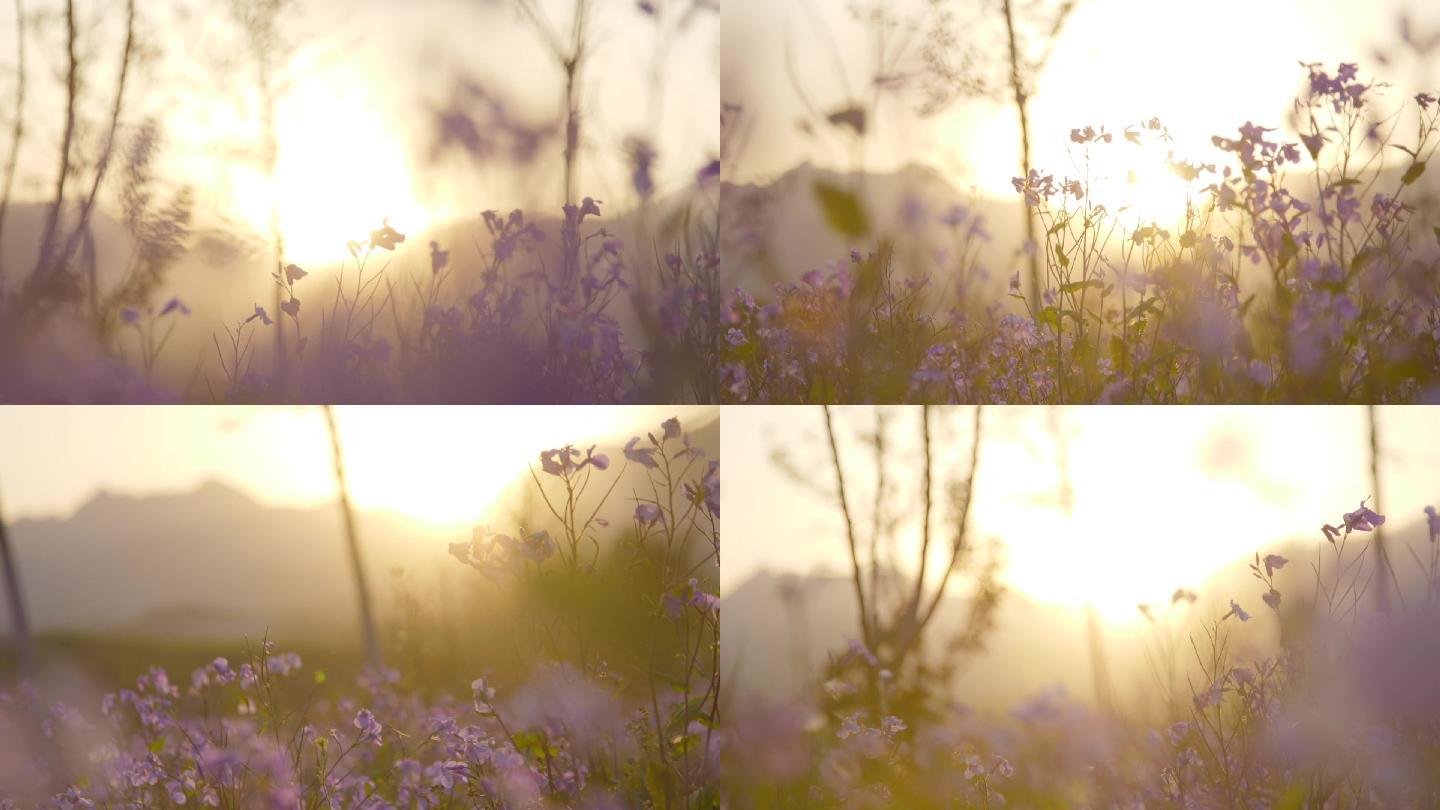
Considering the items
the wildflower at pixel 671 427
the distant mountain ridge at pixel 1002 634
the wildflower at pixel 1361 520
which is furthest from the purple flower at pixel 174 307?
the wildflower at pixel 1361 520

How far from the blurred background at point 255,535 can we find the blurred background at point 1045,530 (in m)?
0.34

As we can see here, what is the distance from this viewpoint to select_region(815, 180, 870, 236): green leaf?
70.2 inches

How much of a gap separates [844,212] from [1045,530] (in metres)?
0.59

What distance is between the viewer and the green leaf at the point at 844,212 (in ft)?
5.85

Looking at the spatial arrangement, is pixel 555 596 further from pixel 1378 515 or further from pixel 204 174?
pixel 1378 515

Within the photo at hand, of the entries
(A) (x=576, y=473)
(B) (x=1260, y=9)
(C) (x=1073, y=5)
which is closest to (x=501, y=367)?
(A) (x=576, y=473)

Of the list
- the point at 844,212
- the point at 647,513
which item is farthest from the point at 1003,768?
the point at 844,212

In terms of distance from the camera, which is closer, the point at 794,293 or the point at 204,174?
the point at 204,174

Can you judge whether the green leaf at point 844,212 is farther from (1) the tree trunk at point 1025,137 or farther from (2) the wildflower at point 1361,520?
(2) the wildflower at point 1361,520

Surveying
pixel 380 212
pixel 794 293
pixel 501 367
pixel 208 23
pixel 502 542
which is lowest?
pixel 502 542

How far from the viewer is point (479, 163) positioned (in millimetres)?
1747

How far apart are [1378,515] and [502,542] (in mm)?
1380

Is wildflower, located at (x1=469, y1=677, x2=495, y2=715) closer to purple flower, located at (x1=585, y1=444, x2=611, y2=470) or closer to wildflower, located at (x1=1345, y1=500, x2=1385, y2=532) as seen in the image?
purple flower, located at (x1=585, y1=444, x2=611, y2=470)

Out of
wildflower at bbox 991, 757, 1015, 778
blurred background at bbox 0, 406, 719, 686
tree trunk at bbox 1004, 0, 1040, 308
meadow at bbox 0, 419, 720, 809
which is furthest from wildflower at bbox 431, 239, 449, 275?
wildflower at bbox 991, 757, 1015, 778
